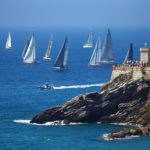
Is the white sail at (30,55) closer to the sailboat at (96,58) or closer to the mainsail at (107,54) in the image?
the sailboat at (96,58)

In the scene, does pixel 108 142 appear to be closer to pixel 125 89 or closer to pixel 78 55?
pixel 125 89

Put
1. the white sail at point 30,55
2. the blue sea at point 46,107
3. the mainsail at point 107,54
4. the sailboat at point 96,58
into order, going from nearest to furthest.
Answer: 1. the blue sea at point 46,107
2. the sailboat at point 96,58
3. the white sail at point 30,55
4. the mainsail at point 107,54

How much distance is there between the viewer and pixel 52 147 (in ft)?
240

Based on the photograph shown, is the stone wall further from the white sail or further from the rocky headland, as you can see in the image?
the white sail

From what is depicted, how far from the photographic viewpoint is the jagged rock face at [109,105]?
81062 millimetres

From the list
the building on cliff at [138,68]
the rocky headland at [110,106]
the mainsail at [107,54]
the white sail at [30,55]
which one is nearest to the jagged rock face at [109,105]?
the rocky headland at [110,106]

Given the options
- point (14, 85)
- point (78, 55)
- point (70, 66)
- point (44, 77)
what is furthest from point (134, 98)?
point (78, 55)

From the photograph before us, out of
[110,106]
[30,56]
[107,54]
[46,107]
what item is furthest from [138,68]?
[30,56]

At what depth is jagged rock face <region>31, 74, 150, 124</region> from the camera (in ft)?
266

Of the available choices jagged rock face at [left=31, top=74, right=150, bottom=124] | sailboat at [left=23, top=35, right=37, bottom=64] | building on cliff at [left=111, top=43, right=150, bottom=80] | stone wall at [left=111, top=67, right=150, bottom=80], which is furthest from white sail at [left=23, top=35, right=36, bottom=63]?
jagged rock face at [left=31, top=74, right=150, bottom=124]

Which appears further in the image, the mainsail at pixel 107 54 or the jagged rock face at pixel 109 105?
the mainsail at pixel 107 54

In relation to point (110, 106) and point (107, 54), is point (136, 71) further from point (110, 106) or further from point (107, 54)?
point (107, 54)

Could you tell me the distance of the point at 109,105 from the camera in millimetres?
81375

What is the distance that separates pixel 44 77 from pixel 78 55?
5489cm
